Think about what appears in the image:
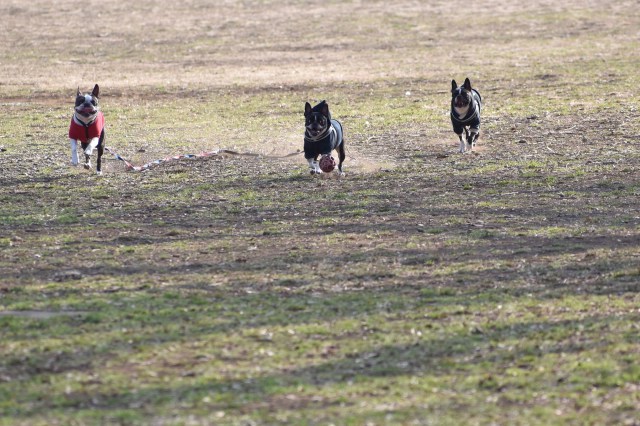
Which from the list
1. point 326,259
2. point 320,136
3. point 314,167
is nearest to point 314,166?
point 314,167

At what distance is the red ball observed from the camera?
1673 cm

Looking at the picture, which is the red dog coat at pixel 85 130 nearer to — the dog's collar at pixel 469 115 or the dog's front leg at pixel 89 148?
the dog's front leg at pixel 89 148

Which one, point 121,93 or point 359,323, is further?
point 121,93

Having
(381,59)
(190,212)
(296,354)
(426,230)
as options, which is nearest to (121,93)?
(381,59)

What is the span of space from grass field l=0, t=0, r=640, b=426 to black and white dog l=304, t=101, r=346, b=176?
0.32 m

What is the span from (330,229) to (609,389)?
5.91 metres

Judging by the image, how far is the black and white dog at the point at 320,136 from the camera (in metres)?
16.5

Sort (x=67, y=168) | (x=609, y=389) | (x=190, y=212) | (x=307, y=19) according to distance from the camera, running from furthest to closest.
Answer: (x=307, y=19) → (x=67, y=168) → (x=190, y=212) → (x=609, y=389)

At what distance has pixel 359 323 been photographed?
30.4ft

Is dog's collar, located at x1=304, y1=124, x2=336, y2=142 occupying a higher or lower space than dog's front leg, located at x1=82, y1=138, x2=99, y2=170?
higher

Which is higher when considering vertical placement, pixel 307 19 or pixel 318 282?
pixel 307 19

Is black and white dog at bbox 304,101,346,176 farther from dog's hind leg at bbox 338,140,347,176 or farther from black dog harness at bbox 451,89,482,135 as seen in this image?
black dog harness at bbox 451,89,482,135

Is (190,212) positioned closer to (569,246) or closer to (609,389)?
(569,246)

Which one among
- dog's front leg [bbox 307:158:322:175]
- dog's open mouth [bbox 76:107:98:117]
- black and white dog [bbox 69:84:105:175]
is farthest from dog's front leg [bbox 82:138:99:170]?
dog's front leg [bbox 307:158:322:175]
